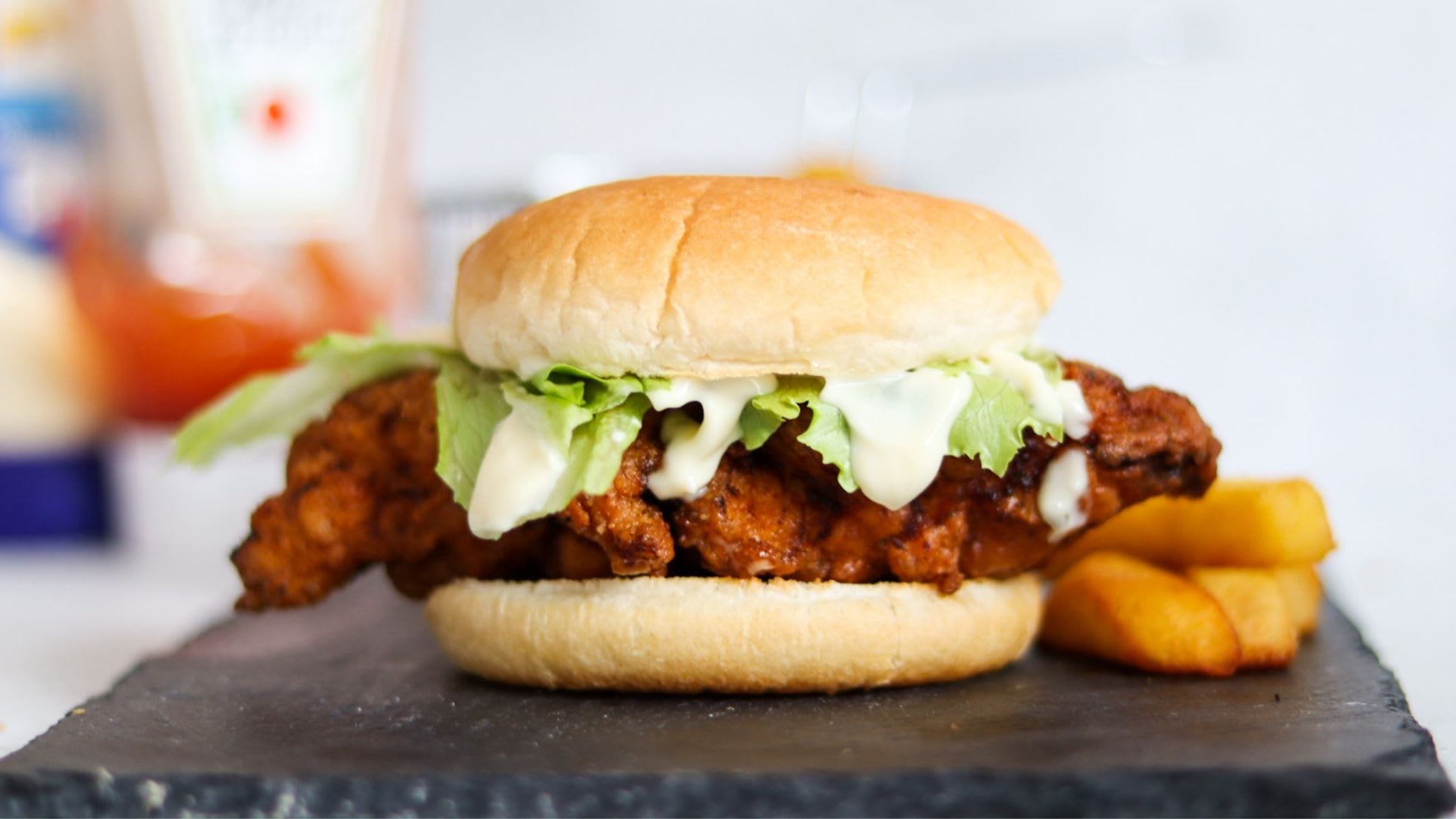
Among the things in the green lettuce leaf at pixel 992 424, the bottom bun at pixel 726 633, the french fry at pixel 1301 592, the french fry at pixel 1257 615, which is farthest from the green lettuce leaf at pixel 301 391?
the french fry at pixel 1301 592

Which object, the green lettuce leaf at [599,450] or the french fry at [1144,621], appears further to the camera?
the french fry at [1144,621]

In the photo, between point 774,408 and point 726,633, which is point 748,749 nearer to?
point 726,633

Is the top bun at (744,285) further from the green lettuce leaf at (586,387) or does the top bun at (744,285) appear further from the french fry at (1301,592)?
the french fry at (1301,592)

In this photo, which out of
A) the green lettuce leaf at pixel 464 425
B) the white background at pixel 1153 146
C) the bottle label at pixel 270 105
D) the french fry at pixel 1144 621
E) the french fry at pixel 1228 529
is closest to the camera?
the green lettuce leaf at pixel 464 425

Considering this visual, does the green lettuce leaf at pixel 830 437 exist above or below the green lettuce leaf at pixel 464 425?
above

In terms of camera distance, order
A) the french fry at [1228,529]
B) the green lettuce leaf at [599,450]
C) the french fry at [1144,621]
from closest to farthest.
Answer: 1. the green lettuce leaf at [599,450]
2. the french fry at [1144,621]
3. the french fry at [1228,529]

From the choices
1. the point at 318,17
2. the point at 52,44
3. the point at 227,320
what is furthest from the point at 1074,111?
the point at 52,44

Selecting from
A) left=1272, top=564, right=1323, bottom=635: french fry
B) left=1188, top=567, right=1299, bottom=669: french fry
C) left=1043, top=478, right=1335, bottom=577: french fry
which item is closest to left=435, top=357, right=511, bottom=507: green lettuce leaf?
left=1043, top=478, right=1335, bottom=577: french fry

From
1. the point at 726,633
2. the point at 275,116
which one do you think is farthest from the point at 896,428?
the point at 275,116
